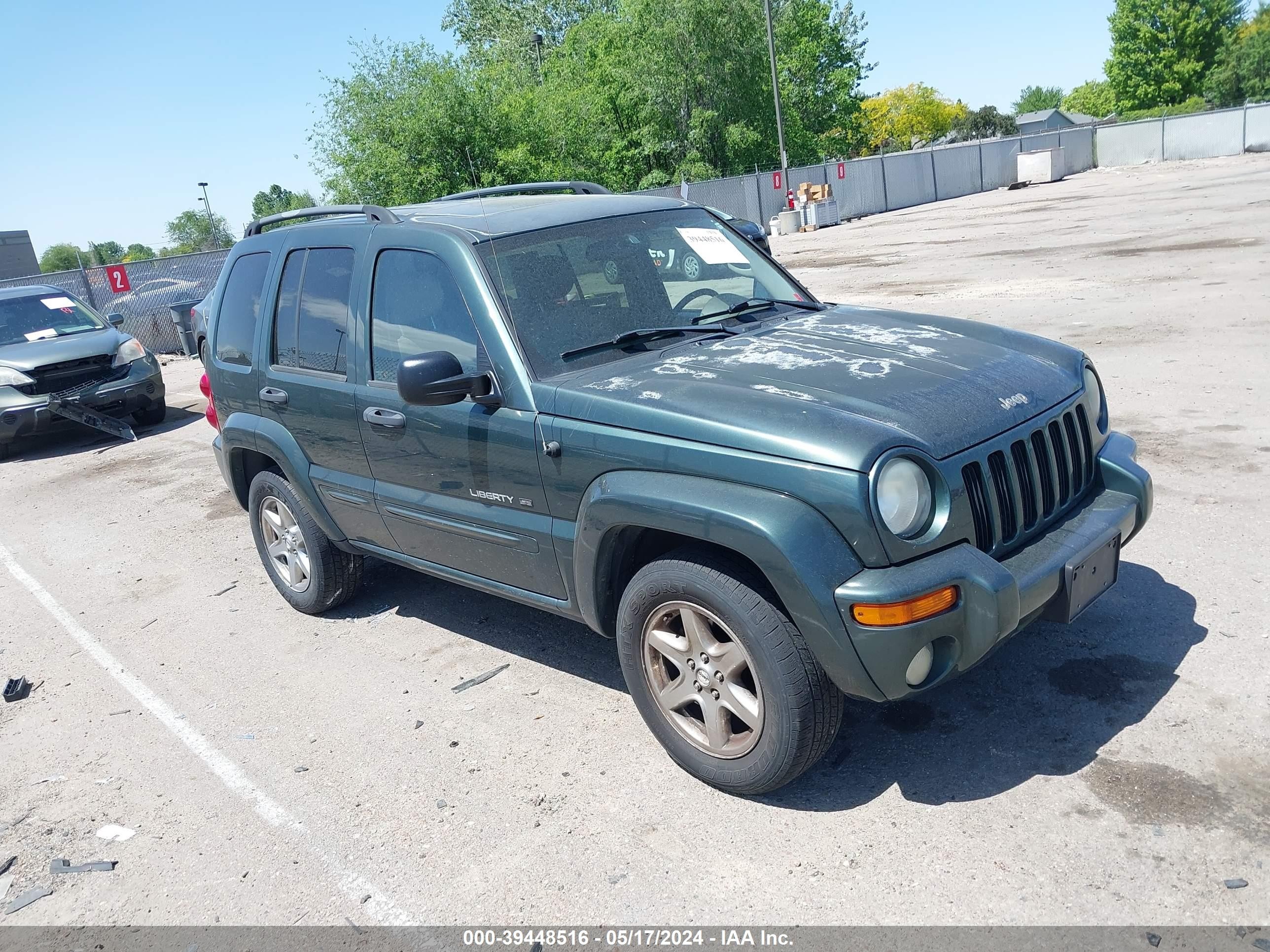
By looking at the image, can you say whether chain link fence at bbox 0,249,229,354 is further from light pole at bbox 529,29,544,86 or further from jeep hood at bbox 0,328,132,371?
light pole at bbox 529,29,544,86

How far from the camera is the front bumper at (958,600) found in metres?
2.93

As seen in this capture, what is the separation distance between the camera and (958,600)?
3.01 metres

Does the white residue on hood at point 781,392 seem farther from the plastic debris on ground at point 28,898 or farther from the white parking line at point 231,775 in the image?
the plastic debris on ground at point 28,898

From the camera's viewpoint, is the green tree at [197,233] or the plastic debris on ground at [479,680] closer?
the plastic debris on ground at [479,680]

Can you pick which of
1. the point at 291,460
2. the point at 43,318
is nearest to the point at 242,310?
the point at 291,460

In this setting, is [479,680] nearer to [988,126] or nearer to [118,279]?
[118,279]

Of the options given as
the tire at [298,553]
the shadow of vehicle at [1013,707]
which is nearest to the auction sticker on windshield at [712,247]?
the shadow of vehicle at [1013,707]

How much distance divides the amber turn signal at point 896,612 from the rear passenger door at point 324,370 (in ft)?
8.37

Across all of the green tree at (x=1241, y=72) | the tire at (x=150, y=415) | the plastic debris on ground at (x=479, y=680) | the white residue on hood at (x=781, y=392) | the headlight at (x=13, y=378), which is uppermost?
the green tree at (x=1241, y=72)

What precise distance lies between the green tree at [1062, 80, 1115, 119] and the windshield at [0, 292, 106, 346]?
12165 cm

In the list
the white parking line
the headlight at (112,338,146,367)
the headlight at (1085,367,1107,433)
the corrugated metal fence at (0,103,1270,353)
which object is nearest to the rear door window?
the white parking line

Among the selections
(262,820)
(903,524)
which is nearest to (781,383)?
(903,524)

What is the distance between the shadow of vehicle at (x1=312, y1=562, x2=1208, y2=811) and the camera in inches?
136

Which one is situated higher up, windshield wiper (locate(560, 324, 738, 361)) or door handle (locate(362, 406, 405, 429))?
windshield wiper (locate(560, 324, 738, 361))
